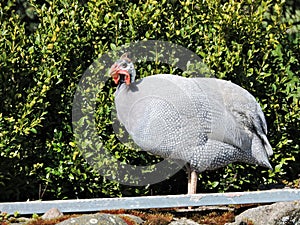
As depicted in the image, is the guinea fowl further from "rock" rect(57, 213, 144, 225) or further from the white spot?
the white spot

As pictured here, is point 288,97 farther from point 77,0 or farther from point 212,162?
point 77,0

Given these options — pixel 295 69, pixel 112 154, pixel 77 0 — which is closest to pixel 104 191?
pixel 112 154

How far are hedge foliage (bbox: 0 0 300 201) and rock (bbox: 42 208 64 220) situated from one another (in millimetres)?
833

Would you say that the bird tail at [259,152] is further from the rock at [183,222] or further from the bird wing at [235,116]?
the rock at [183,222]

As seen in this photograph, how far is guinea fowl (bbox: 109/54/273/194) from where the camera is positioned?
16.8 ft

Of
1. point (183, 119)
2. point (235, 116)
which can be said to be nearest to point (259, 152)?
point (235, 116)

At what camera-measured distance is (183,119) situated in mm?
5180

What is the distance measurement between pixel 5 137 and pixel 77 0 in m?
1.41

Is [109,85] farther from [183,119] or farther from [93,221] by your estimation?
[93,221]

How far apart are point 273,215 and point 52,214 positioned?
1.60 m

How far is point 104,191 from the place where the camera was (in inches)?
241

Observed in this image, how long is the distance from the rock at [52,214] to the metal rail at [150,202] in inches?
3.2

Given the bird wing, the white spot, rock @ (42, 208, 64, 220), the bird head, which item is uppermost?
the bird head

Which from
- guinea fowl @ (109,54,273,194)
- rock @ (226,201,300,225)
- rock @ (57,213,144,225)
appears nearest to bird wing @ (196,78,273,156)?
guinea fowl @ (109,54,273,194)
